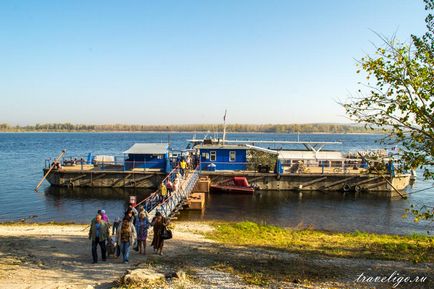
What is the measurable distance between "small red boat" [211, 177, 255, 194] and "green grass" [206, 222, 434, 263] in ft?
42.5

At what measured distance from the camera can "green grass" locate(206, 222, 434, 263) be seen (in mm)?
15258

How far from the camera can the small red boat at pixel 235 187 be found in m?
34.6

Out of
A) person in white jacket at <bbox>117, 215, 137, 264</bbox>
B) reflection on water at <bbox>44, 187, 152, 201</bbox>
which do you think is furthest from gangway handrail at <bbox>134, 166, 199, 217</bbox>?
person in white jacket at <bbox>117, 215, 137, 264</bbox>

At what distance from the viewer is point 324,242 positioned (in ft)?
58.0

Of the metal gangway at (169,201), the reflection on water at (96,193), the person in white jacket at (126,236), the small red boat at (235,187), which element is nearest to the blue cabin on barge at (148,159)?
the reflection on water at (96,193)

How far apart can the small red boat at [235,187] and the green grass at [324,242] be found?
42.5 feet

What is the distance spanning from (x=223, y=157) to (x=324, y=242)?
20.4m

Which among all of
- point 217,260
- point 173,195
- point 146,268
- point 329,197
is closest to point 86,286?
point 146,268

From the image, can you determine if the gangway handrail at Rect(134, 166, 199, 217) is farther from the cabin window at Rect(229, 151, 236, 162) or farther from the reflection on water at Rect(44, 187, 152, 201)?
the cabin window at Rect(229, 151, 236, 162)

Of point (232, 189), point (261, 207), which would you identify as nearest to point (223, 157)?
point (232, 189)

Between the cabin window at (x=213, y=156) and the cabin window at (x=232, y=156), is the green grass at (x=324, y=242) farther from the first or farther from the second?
the cabin window at (x=213, y=156)

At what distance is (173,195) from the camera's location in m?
24.0

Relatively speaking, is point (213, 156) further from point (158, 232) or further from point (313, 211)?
point (158, 232)

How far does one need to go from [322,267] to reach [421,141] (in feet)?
17.3
